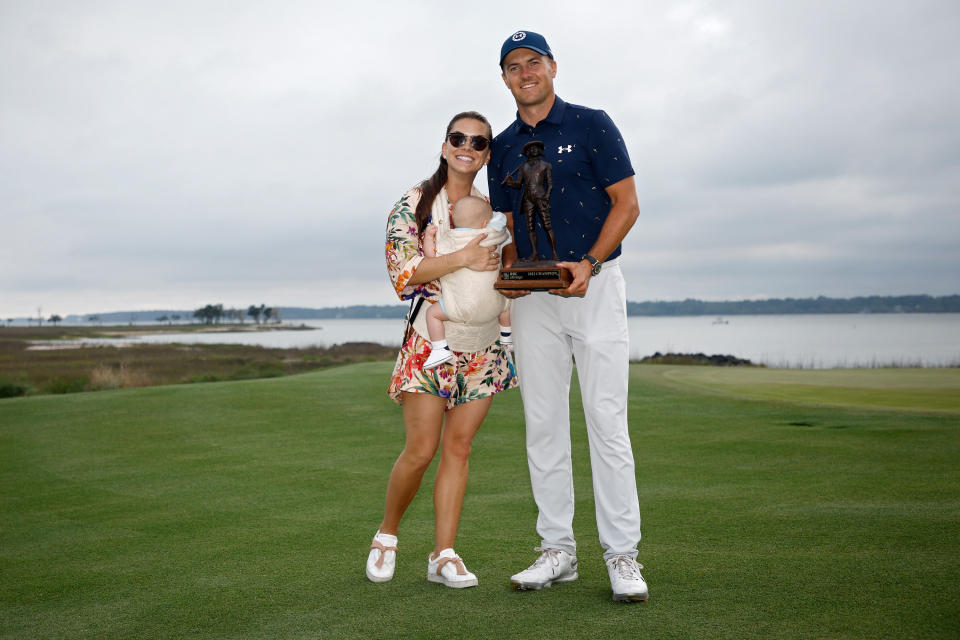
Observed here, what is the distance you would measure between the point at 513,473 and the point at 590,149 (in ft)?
10.6

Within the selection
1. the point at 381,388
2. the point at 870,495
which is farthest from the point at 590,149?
the point at 381,388

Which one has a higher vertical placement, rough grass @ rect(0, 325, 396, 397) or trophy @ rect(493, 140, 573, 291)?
trophy @ rect(493, 140, 573, 291)

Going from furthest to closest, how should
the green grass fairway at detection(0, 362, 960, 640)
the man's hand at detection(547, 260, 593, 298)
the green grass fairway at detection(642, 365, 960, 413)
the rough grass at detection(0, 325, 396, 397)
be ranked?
the rough grass at detection(0, 325, 396, 397) < the green grass fairway at detection(642, 365, 960, 413) < the man's hand at detection(547, 260, 593, 298) < the green grass fairway at detection(0, 362, 960, 640)

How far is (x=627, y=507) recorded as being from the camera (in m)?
3.01

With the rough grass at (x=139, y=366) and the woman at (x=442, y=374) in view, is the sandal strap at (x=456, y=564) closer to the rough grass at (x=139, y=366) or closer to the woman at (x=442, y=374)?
the woman at (x=442, y=374)

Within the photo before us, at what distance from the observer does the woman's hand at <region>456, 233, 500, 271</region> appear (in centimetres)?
306

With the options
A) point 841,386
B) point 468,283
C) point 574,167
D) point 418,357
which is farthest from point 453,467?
point 841,386

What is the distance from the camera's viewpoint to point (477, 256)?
307 centimetres

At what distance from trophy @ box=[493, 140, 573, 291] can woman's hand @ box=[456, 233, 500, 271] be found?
0.31ft

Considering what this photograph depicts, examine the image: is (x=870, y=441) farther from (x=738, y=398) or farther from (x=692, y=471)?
(x=738, y=398)

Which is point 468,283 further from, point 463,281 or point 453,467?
point 453,467

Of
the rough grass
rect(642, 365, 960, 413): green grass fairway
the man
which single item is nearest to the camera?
the man

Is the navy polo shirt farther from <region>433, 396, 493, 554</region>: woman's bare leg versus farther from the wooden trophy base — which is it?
<region>433, 396, 493, 554</region>: woman's bare leg

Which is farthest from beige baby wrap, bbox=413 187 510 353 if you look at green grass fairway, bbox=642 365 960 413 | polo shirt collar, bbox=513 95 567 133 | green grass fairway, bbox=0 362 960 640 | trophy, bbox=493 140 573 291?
green grass fairway, bbox=642 365 960 413
